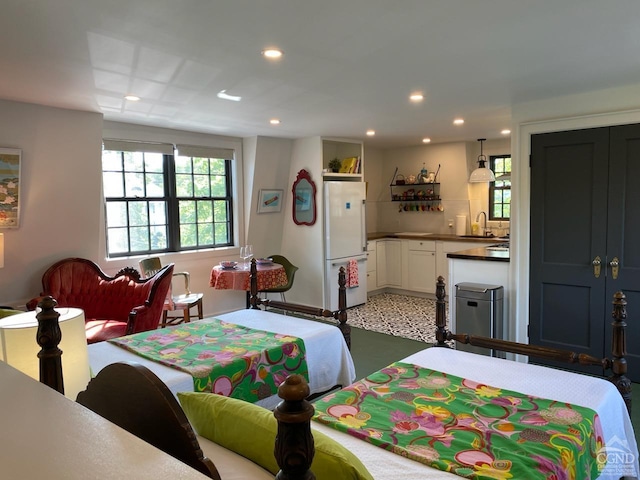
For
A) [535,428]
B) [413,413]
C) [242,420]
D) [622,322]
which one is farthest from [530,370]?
[242,420]

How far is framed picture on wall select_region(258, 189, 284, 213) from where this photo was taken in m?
6.45

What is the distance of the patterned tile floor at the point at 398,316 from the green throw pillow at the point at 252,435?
150 inches

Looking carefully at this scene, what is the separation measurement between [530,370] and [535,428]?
68 centimetres

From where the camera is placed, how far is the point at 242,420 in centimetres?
140

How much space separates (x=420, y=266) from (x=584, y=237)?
11.0 ft

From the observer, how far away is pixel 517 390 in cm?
212

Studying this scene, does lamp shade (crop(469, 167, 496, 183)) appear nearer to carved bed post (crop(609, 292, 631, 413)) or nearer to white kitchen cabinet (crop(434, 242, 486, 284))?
white kitchen cabinet (crop(434, 242, 486, 284))

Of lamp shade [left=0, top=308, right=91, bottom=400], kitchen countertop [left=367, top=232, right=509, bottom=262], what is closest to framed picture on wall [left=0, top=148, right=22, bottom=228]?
lamp shade [left=0, top=308, right=91, bottom=400]

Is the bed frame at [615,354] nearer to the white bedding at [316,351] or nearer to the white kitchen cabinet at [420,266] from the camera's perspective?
the white bedding at [316,351]

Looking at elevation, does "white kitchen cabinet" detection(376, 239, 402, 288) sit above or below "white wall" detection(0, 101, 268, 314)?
below

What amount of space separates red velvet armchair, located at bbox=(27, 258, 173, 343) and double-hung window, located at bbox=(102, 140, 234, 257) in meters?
0.77

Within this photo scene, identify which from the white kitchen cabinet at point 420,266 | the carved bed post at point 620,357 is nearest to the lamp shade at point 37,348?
the carved bed post at point 620,357

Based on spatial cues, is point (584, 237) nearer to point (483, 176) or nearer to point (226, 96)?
point (483, 176)

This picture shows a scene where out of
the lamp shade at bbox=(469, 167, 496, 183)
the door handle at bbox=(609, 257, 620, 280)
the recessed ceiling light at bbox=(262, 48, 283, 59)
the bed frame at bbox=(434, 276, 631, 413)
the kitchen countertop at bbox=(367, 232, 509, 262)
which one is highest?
the recessed ceiling light at bbox=(262, 48, 283, 59)
